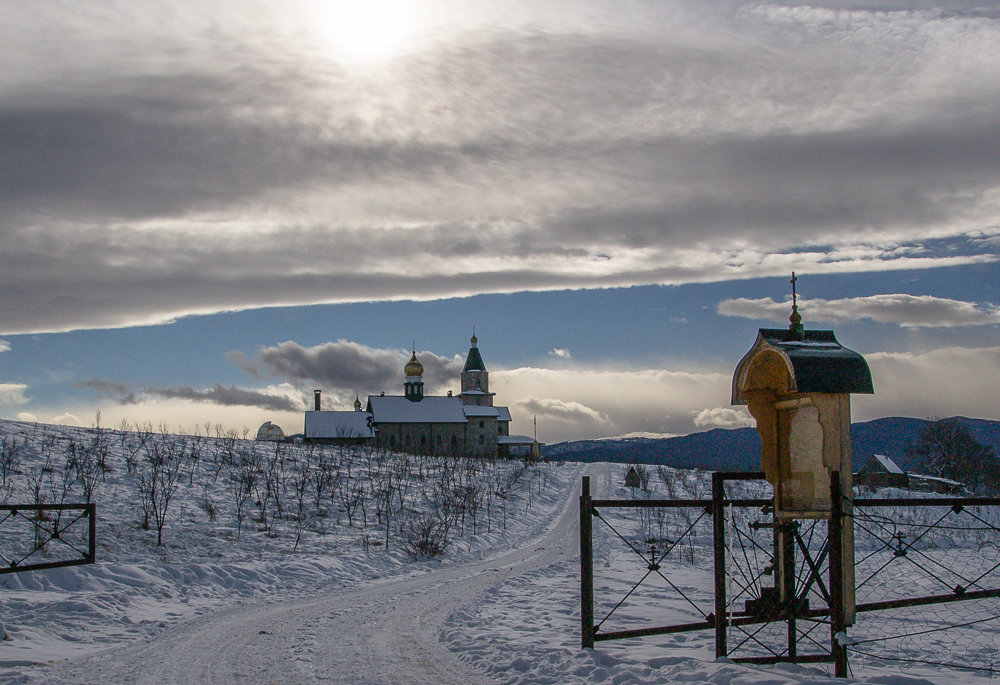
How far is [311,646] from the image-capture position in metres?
11.0

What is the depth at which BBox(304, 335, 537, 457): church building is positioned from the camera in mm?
81312

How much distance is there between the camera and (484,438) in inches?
3642

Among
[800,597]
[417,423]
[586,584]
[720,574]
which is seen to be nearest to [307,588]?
[586,584]

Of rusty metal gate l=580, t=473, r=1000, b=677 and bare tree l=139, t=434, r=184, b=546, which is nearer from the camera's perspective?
rusty metal gate l=580, t=473, r=1000, b=677

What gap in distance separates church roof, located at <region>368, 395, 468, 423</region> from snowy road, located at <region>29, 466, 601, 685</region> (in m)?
71.7

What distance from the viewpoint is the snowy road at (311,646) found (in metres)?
9.38

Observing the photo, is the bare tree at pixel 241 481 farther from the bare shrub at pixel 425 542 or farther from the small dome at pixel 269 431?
the small dome at pixel 269 431

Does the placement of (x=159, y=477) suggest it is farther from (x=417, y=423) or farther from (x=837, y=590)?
(x=417, y=423)

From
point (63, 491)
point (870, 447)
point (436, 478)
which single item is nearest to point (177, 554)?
point (63, 491)

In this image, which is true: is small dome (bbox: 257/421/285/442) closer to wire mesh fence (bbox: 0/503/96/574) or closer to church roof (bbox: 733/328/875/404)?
wire mesh fence (bbox: 0/503/96/574)

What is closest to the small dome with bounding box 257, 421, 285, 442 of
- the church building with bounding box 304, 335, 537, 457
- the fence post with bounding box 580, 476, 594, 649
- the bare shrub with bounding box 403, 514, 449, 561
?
the church building with bounding box 304, 335, 537, 457

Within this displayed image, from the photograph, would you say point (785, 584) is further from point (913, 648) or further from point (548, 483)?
point (548, 483)

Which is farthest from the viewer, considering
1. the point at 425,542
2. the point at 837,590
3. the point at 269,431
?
the point at 269,431

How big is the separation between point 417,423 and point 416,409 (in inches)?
79.3
